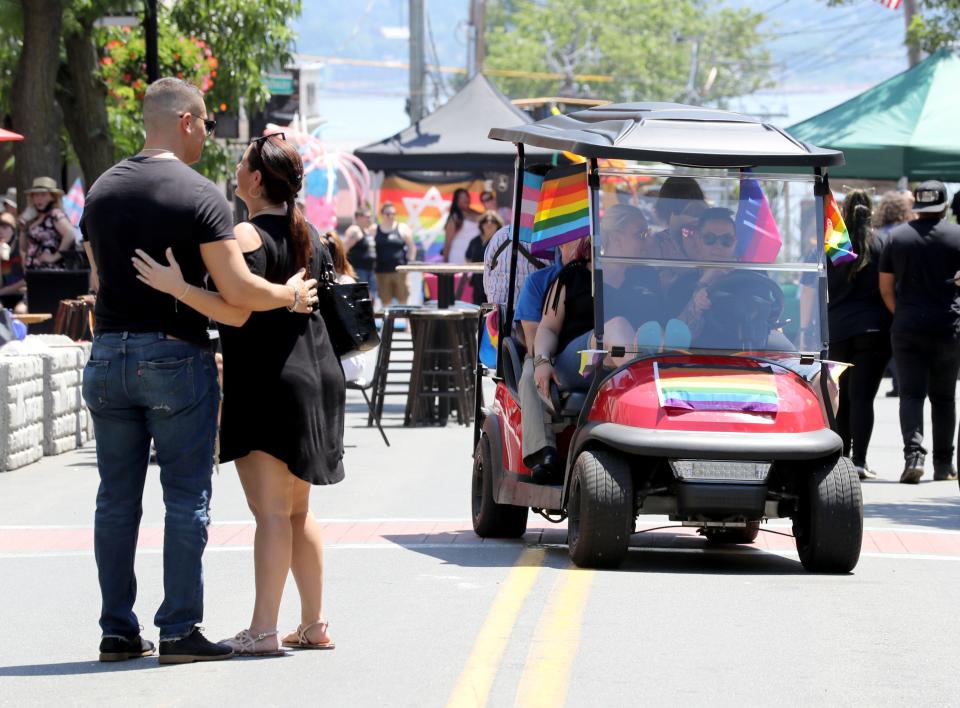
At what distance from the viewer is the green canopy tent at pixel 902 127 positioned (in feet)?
67.6

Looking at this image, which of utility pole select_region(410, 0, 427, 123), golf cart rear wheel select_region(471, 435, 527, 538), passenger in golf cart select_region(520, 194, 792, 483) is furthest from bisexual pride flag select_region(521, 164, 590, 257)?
utility pole select_region(410, 0, 427, 123)

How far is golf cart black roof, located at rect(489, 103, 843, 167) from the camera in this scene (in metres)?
9.48

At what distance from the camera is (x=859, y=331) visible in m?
14.2

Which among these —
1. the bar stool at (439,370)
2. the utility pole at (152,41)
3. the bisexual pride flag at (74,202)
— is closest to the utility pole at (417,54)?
the bisexual pride flag at (74,202)

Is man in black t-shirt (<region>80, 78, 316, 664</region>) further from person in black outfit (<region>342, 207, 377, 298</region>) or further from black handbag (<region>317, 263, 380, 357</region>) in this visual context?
person in black outfit (<region>342, 207, 377, 298</region>)

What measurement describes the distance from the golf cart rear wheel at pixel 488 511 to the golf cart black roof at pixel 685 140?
177 cm

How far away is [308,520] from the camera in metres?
7.29

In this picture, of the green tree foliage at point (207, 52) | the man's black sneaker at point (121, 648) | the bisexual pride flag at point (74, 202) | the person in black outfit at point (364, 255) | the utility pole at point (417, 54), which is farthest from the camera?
the utility pole at point (417, 54)

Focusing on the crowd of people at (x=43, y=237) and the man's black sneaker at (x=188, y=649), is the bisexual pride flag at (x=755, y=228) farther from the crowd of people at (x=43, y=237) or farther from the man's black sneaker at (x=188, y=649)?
the crowd of people at (x=43, y=237)

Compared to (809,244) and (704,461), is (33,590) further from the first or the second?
(809,244)

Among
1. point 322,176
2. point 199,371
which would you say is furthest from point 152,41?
point 322,176

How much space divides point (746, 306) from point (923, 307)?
14.7 feet

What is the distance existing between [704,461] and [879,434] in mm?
9296

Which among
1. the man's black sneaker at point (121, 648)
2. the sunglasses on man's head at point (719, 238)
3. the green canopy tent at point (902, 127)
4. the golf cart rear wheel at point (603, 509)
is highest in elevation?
the green canopy tent at point (902, 127)
